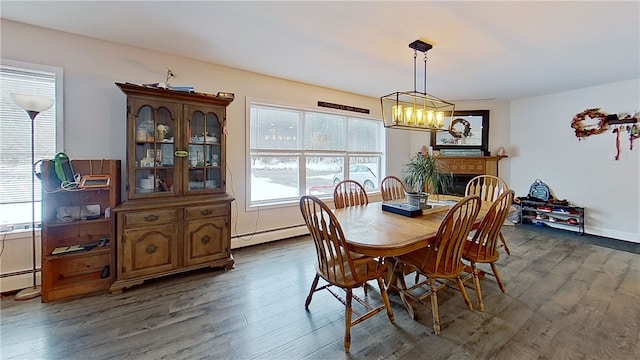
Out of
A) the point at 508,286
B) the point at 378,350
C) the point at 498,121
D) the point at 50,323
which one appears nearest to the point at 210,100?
the point at 50,323

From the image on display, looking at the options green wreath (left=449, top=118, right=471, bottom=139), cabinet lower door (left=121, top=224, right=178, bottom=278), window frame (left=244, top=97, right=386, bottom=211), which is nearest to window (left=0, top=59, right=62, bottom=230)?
cabinet lower door (left=121, top=224, right=178, bottom=278)

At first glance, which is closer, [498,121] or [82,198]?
[82,198]

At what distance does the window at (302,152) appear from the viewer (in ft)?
13.4

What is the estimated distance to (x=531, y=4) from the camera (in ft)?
6.94

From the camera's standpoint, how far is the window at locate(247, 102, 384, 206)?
13.4ft

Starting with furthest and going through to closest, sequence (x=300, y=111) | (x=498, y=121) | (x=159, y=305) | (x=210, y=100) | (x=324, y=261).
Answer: (x=498, y=121), (x=300, y=111), (x=210, y=100), (x=159, y=305), (x=324, y=261)

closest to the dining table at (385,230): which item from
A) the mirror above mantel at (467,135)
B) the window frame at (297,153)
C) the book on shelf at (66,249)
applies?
the window frame at (297,153)

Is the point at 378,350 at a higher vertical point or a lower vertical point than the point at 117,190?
lower

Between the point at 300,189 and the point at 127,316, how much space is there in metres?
2.79

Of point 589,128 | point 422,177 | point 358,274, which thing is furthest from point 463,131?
point 358,274

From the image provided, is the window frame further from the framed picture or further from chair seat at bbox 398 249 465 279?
chair seat at bbox 398 249 465 279

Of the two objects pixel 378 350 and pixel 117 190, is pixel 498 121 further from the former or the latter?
pixel 117 190

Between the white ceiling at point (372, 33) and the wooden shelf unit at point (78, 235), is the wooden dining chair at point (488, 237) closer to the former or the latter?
the white ceiling at point (372, 33)

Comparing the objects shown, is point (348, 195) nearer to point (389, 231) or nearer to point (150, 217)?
point (389, 231)
